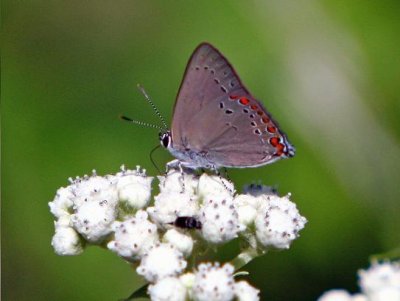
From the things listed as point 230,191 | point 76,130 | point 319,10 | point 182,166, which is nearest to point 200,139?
point 182,166

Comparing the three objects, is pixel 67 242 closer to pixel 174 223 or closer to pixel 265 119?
pixel 174 223

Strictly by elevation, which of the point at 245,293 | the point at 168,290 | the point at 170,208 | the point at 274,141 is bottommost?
the point at 245,293

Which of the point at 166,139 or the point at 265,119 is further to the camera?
the point at 166,139

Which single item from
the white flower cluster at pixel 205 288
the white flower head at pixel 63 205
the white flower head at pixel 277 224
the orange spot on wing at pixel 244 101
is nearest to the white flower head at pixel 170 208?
the white flower head at pixel 277 224

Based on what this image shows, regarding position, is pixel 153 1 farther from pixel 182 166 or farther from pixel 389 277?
pixel 389 277

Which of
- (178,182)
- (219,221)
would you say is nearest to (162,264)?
(219,221)

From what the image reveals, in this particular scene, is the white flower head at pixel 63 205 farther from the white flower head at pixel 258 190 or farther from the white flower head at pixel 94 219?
the white flower head at pixel 258 190
